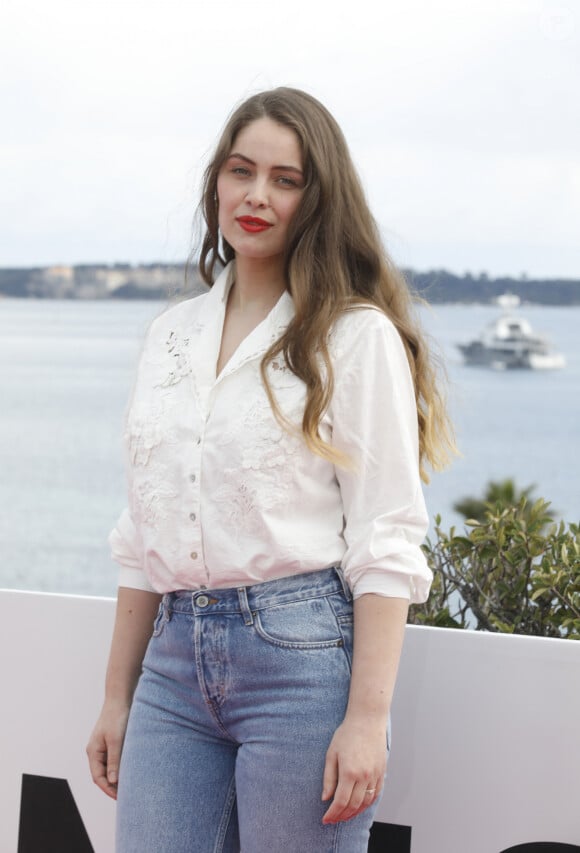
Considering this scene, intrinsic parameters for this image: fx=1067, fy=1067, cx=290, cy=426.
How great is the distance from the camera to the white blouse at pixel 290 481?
1437 millimetres

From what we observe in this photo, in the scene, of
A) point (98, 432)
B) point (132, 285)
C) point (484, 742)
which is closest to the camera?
point (484, 742)

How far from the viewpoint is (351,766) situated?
1.37 meters

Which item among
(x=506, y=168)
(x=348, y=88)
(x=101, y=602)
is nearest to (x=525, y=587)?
(x=101, y=602)

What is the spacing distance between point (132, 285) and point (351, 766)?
1342 centimetres

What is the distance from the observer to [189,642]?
1473mm

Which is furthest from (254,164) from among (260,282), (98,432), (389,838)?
(98,432)

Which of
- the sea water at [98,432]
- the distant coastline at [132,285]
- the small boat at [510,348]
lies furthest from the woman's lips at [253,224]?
the small boat at [510,348]

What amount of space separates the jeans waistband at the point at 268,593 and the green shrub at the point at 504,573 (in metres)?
0.74

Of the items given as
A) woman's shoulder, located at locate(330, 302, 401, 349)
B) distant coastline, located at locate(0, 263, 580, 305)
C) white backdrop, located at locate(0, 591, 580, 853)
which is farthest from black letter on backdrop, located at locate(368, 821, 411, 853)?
distant coastline, located at locate(0, 263, 580, 305)

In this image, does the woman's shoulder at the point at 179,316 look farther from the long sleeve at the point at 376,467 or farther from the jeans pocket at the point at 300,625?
the jeans pocket at the point at 300,625

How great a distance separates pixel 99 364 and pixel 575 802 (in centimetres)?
1383

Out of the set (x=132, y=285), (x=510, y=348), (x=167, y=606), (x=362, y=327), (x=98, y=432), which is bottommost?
(x=167, y=606)

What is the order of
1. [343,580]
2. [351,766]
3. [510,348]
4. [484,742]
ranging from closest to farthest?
[351,766] → [343,580] → [484,742] → [510,348]

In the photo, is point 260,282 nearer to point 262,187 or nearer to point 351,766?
point 262,187
